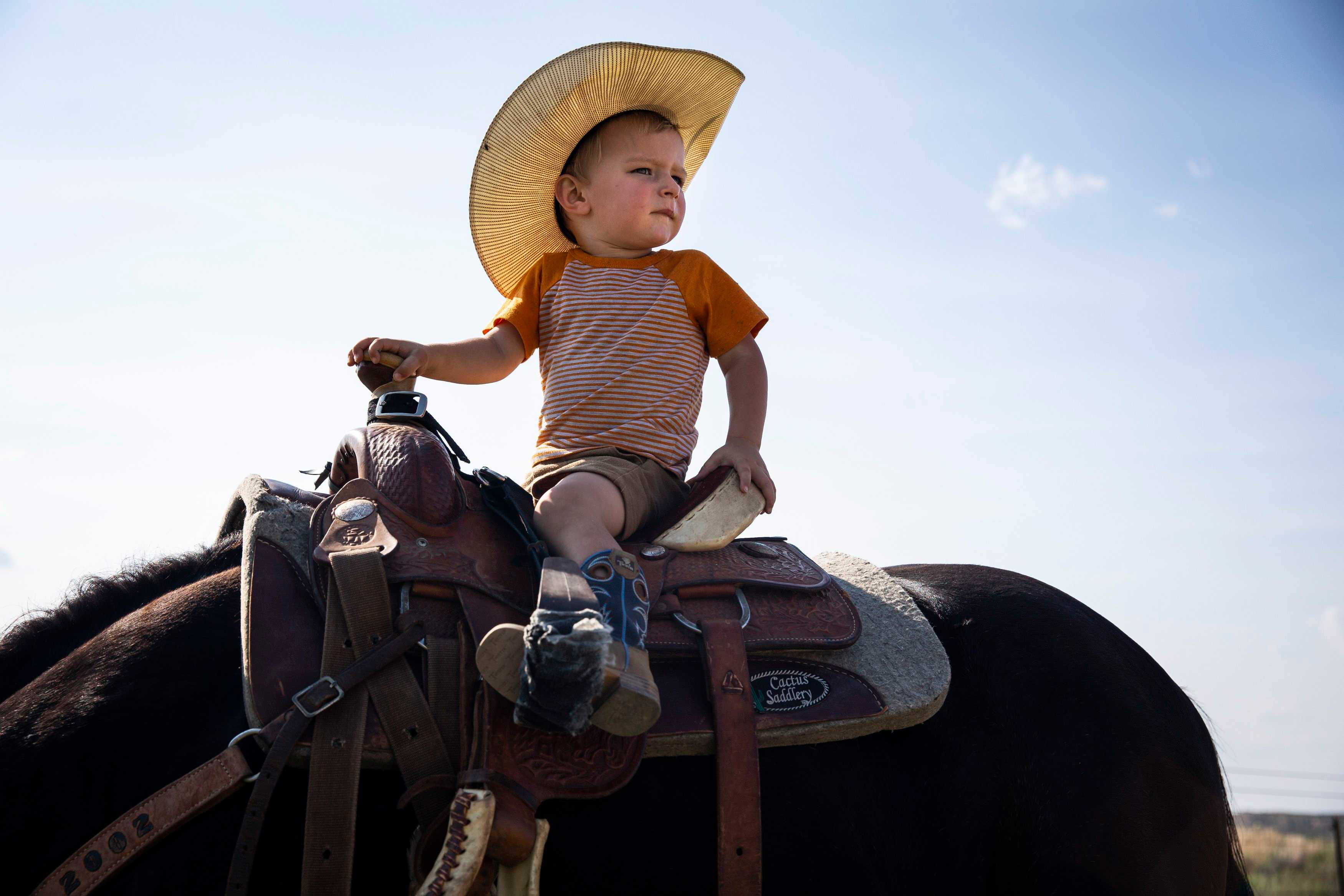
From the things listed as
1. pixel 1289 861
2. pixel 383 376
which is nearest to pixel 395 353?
pixel 383 376

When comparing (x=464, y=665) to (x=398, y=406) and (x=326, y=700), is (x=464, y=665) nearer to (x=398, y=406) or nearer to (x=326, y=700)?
(x=326, y=700)

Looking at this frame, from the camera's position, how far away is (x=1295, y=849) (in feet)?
53.9

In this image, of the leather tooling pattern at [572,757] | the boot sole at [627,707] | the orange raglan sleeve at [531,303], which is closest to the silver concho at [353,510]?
the leather tooling pattern at [572,757]

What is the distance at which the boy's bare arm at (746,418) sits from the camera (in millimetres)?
2781

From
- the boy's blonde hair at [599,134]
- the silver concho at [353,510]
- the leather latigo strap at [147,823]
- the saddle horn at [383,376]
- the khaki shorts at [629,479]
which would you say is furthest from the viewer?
the boy's blonde hair at [599,134]

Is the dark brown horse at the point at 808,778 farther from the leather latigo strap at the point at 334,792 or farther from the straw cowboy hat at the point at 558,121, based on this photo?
the straw cowboy hat at the point at 558,121

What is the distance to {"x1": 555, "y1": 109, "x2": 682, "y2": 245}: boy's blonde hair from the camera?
3342mm

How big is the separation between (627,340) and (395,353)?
0.71 meters

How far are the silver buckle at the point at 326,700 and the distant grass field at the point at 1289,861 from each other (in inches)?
309

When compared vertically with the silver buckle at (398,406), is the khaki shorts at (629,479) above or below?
below

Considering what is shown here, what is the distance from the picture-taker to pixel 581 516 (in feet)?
8.11

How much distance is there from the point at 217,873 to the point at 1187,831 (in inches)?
95.5

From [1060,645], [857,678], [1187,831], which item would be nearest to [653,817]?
[857,678]

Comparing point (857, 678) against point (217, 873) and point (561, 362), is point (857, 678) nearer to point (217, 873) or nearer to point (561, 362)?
point (561, 362)
